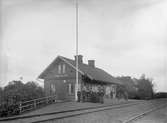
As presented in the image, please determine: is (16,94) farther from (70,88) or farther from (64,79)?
(64,79)

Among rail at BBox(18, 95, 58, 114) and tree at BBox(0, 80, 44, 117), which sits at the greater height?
tree at BBox(0, 80, 44, 117)

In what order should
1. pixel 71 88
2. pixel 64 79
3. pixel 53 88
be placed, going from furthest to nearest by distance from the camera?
pixel 53 88
pixel 64 79
pixel 71 88

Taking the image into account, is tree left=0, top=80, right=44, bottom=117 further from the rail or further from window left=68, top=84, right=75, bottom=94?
window left=68, top=84, right=75, bottom=94

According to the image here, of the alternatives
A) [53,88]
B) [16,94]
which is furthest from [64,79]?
[16,94]

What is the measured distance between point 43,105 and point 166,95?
49121 mm

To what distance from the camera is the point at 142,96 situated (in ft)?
178

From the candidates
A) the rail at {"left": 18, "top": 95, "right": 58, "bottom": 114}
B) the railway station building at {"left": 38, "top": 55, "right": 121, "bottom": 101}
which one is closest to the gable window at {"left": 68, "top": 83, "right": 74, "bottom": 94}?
the railway station building at {"left": 38, "top": 55, "right": 121, "bottom": 101}

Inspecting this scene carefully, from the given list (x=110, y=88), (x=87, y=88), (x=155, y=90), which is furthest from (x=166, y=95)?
(x=87, y=88)

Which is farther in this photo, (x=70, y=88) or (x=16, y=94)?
(x=70, y=88)

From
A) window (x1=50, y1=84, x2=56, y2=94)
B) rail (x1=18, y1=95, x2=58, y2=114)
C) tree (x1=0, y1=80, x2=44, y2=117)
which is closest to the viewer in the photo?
tree (x1=0, y1=80, x2=44, y2=117)

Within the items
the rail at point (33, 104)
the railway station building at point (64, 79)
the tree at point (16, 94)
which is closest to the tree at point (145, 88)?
the railway station building at point (64, 79)

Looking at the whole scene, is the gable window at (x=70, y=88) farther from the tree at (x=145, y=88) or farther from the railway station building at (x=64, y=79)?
the tree at (x=145, y=88)

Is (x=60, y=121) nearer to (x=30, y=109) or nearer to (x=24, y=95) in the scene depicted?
(x=30, y=109)

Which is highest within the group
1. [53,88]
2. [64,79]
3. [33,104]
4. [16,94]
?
[64,79]
